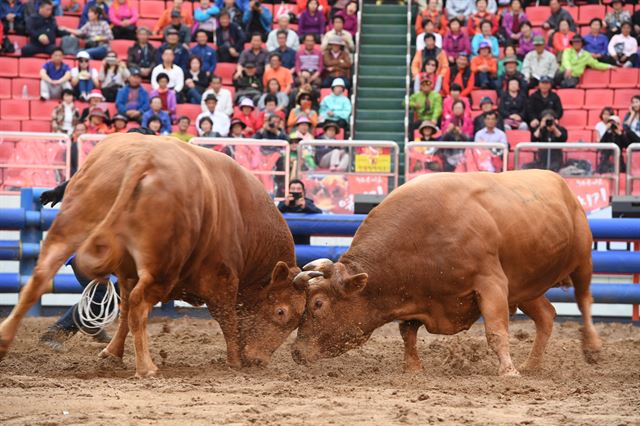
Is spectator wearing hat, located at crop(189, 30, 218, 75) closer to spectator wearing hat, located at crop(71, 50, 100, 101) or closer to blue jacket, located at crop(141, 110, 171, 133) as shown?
spectator wearing hat, located at crop(71, 50, 100, 101)

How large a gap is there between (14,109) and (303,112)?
4787mm

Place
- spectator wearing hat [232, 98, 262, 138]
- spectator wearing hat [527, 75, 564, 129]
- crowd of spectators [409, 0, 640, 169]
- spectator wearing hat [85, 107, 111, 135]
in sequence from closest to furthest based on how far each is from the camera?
spectator wearing hat [85, 107, 111, 135]
crowd of spectators [409, 0, 640, 169]
spectator wearing hat [232, 98, 262, 138]
spectator wearing hat [527, 75, 564, 129]

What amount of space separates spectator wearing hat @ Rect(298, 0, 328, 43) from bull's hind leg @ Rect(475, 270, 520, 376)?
12623 millimetres

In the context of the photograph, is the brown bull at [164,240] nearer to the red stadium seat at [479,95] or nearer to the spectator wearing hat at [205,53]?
the red stadium seat at [479,95]

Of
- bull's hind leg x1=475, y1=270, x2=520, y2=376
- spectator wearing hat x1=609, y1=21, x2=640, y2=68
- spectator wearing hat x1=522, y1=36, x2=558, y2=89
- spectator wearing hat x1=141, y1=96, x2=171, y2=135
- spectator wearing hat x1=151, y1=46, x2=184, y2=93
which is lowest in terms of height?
bull's hind leg x1=475, y1=270, x2=520, y2=376

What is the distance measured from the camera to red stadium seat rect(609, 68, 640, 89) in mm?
19188

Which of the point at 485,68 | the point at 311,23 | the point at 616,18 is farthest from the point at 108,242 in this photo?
the point at 616,18

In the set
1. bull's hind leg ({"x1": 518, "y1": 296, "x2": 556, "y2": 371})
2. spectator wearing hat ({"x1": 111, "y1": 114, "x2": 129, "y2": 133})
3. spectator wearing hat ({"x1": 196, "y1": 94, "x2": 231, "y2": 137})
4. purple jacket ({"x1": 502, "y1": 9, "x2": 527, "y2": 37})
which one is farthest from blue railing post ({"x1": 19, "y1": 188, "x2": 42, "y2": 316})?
purple jacket ({"x1": 502, "y1": 9, "x2": 527, "y2": 37})

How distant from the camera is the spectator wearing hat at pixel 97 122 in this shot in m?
16.9

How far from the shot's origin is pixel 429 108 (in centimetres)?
1822

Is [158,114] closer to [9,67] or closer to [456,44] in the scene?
[9,67]

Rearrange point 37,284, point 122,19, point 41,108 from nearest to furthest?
point 37,284, point 41,108, point 122,19

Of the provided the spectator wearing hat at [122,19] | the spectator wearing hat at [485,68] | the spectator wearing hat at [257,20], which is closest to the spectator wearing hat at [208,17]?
the spectator wearing hat at [257,20]

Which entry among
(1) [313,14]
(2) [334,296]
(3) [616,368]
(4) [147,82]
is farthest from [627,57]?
(2) [334,296]
